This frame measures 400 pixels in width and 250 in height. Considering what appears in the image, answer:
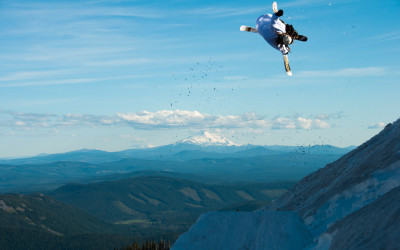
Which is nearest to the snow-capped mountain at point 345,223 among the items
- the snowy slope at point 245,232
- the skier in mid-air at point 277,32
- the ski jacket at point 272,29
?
the snowy slope at point 245,232

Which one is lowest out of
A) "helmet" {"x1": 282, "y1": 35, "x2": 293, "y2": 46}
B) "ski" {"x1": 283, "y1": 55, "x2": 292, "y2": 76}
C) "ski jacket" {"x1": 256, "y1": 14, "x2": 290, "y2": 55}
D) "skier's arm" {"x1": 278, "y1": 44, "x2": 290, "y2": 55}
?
"ski" {"x1": 283, "y1": 55, "x2": 292, "y2": 76}

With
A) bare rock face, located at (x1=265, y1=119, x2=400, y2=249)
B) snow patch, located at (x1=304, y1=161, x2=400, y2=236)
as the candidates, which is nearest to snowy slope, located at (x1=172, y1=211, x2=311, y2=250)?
bare rock face, located at (x1=265, y1=119, x2=400, y2=249)

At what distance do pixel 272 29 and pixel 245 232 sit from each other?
19.2 meters

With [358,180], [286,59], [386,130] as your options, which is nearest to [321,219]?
[358,180]

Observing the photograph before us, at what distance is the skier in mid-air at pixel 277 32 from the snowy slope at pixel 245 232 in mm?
16142

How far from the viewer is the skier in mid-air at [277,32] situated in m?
35.9

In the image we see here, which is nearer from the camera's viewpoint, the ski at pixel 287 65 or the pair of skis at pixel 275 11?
the pair of skis at pixel 275 11

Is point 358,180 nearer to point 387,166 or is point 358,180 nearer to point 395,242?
point 387,166

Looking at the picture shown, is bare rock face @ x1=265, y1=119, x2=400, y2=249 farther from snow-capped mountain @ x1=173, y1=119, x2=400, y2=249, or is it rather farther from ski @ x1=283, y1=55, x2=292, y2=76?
ski @ x1=283, y1=55, x2=292, y2=76

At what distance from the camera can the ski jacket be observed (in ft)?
118

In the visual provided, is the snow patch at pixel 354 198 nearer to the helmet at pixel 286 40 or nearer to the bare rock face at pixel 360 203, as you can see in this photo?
the bare rock face at pixel 360 203

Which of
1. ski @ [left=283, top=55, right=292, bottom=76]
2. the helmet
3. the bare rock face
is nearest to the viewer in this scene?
the bare rock face

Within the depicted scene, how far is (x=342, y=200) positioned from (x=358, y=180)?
121 inches

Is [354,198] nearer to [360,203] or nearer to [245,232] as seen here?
[360,203]
